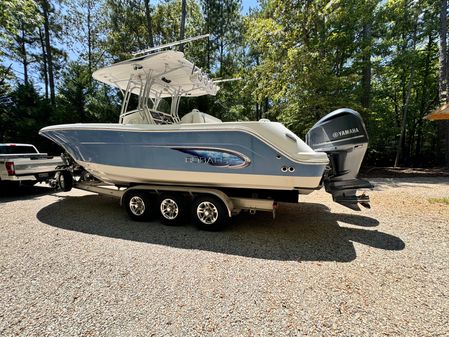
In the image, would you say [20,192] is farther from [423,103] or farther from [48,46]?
[423,103]

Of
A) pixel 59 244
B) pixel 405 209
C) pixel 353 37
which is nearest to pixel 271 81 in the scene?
pixel 353 37

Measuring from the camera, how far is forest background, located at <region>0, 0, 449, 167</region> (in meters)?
10.7

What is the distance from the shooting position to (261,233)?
3971 mm

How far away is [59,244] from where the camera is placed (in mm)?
3494

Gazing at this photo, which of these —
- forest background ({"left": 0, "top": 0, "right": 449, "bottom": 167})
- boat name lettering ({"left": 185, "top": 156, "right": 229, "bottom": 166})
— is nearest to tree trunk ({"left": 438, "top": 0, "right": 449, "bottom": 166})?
forest background ({"left": 0, "top": 0, "right": 449, "bottom": 167})

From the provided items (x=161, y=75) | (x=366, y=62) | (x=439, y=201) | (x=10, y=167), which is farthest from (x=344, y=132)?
(x=366, y=62)

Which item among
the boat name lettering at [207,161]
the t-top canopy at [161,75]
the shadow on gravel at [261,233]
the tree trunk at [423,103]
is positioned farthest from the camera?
the tree trunk at [423,103]

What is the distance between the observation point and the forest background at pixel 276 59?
423 inches

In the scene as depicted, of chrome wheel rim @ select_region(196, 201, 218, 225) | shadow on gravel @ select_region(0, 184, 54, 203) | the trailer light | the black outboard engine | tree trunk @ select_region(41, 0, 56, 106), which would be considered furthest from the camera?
tree trunk @ select_region(41, 0, 56, 106)

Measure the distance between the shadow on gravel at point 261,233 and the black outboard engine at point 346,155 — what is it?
0.58 metres

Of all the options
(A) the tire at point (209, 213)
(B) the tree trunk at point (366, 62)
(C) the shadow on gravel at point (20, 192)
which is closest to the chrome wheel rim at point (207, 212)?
(A) the tire at point (209, 213)

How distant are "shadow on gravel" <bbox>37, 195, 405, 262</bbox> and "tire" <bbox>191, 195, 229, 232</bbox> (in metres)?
0.14

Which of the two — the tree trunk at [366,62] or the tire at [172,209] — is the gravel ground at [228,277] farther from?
the tree trunk at [366,62]

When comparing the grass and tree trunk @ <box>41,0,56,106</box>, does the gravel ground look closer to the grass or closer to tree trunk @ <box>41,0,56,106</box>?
the grass
